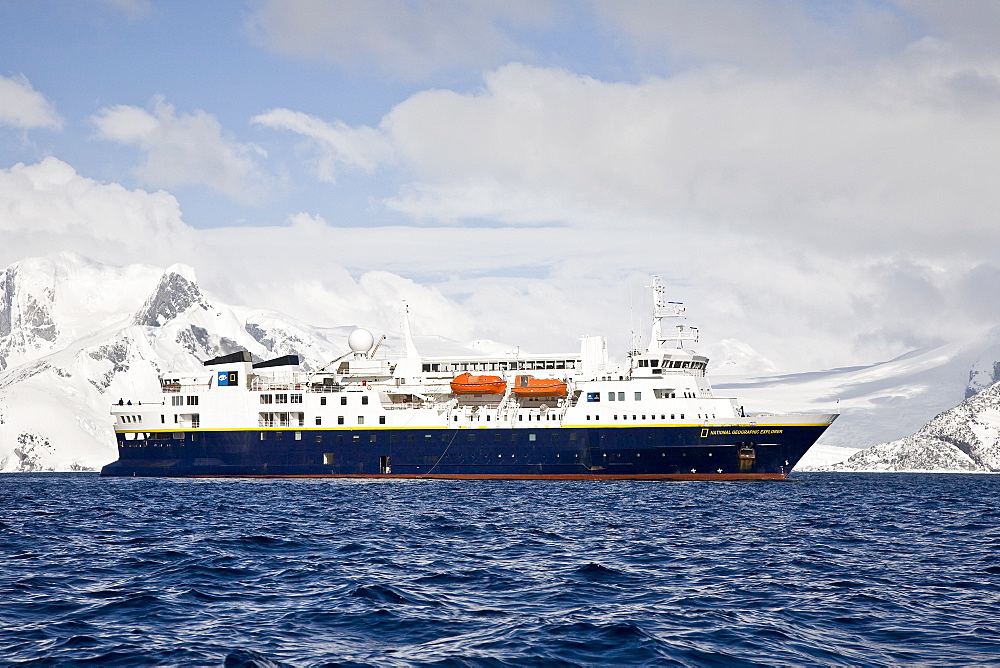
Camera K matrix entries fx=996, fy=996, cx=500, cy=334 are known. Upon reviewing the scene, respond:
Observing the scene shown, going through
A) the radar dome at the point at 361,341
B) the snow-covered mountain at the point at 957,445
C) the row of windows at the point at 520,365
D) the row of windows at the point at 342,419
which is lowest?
the snow-covered mountain at the point at 957,445

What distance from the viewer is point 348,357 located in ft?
269

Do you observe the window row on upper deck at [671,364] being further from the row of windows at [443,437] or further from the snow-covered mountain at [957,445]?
the snow-covered mountain at [957,445]

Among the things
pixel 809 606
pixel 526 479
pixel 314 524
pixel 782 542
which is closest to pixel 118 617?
pixel 809 606

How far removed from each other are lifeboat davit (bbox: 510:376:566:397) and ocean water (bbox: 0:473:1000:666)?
107 ft

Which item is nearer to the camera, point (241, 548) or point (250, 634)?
point (250, 634)

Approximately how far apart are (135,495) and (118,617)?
38.6 metres

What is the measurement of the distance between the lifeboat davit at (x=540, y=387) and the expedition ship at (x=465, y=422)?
0.10 metres

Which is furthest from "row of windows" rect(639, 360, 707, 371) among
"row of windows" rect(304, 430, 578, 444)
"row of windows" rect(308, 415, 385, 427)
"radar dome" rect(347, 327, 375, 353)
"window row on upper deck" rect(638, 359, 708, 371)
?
"radar dome" rect(347, 327, 375, 353)

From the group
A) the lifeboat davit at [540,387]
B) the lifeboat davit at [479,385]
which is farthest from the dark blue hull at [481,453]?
the lifeboat davit at [540,387]

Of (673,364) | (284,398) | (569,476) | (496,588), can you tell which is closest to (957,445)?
(673,364)

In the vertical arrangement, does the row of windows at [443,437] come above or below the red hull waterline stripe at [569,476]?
above

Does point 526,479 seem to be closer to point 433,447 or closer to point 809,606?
point 433,447

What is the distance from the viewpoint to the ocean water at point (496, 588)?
54.2 feet

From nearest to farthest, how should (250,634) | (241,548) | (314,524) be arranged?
(250,634) → (241,548) → (314,524)
